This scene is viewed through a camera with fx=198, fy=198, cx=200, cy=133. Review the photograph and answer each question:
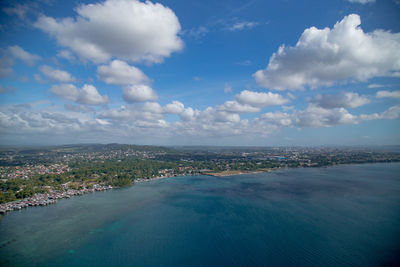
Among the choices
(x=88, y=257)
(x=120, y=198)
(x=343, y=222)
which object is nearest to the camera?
(x=88, y=257)

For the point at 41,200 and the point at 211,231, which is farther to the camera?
the point at 41,200

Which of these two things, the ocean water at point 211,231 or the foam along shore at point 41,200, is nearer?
the ocean water at point 211,231

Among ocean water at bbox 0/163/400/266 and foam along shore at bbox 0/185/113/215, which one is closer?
ocean water at bbox 0/163/400/266

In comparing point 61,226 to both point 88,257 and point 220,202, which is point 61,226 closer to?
point 88,257

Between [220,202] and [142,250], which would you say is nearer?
[142,250]

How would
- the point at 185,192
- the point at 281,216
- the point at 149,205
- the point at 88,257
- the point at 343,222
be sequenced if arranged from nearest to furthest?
the point at 88,257 → the point at 343,222 → the point at 281,216 → the point at 149,205 → the point at 185,192

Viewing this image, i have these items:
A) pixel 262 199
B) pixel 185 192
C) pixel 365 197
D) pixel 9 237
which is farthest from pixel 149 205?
pixel 365 197

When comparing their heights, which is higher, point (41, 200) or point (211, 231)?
point (41, 200)
